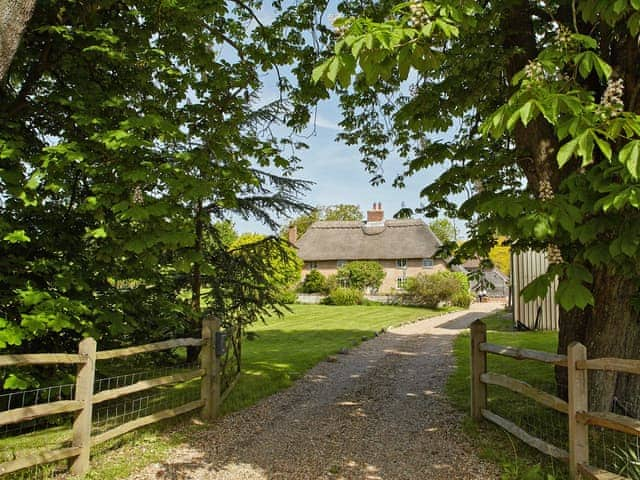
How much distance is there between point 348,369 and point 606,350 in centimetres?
621

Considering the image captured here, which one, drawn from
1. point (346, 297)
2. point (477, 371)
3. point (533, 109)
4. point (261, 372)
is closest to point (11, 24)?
point (533, 109)

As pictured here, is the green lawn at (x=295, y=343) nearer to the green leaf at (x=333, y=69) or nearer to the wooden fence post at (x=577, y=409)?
the wooden fence post at (x=577, y=409)

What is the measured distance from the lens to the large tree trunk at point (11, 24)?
164 inches

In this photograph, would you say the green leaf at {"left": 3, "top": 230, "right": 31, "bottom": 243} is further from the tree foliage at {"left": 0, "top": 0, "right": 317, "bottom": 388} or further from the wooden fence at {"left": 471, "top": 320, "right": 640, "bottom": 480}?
the wooden fence at {"left": 471, "top": 320, "right": 640, "bottom": 480}

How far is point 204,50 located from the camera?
7.19 m

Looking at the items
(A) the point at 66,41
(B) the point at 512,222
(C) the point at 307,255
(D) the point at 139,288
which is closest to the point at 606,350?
(B) the point at 512,222

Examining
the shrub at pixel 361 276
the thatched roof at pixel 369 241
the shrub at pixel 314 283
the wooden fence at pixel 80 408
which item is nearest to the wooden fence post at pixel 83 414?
the wooden fence at pixel 80 408

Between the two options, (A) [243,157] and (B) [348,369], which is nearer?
(A) [243,157]

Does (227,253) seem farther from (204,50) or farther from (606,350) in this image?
(606,350)

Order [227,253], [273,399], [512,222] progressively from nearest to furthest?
[512,222] < [273,399] < [227,253]

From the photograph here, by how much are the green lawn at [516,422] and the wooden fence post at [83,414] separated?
14.1 feet

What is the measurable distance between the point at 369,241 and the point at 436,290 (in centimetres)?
1458

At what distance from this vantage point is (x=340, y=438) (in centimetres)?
593

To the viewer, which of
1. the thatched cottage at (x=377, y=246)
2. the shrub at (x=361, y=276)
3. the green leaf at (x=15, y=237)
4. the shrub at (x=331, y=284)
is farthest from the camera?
the thatched cottage at (x=377, y=246)
